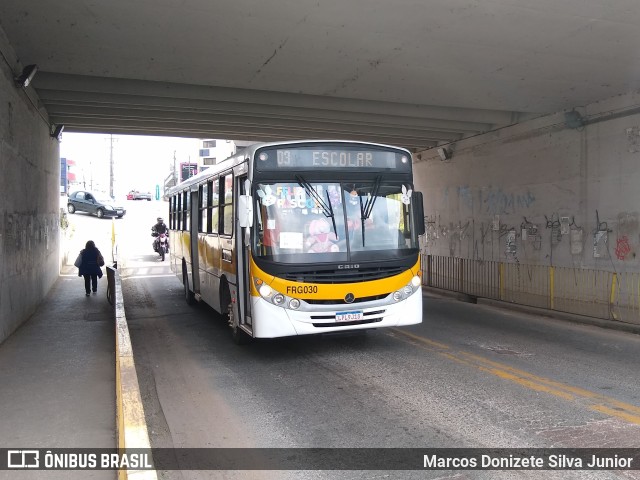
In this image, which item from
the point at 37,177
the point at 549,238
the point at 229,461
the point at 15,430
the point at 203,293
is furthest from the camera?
the point at 549,238

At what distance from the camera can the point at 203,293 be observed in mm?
11930

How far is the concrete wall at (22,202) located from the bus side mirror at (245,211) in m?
4.12

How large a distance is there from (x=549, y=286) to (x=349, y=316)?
7.94m

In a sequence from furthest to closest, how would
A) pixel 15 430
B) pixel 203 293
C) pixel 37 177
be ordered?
pixel 37 177 → pixel 203 293 → pixel 15 430

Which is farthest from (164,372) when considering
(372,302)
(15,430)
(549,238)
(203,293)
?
(549,238)

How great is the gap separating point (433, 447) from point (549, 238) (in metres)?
10.5

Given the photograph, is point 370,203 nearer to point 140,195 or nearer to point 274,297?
point 274,297

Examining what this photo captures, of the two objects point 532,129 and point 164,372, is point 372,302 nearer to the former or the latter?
point 164,372

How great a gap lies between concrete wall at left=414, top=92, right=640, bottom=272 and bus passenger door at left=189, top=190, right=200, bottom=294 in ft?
28.0

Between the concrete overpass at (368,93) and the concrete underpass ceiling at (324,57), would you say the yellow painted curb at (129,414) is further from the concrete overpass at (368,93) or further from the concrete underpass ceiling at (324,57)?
the concrete underpass ceiling at (324,57)

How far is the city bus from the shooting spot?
7719 mm

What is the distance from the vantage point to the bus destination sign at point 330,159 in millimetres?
7957

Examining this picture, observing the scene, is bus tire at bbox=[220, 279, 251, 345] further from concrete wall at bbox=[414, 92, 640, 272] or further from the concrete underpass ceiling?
concrete wall at bbox=[414, 92, 640, 272]

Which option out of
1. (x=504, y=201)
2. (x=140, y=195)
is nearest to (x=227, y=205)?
(x=504, y=201)
